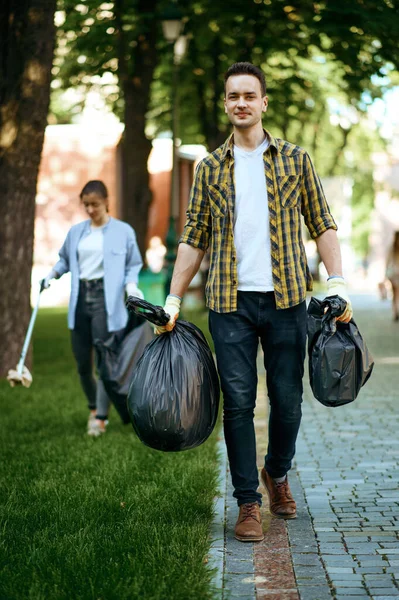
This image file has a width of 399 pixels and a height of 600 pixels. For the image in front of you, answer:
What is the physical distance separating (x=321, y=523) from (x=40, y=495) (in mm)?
1537

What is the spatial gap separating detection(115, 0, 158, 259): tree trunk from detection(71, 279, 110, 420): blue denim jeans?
8.12m

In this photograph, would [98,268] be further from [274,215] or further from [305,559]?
[305,559]

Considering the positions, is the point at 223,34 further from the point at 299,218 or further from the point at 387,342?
the point at 299,218

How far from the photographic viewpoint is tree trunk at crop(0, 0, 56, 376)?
36.4 feet

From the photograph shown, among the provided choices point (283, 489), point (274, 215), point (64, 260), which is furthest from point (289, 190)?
point (64, 260)

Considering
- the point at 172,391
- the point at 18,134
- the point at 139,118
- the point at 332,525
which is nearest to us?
the point at 172,391

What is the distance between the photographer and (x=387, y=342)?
53.4 ft

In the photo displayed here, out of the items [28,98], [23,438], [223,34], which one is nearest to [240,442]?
[23,438]

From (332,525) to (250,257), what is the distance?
1359 mm

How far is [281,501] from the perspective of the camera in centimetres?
548

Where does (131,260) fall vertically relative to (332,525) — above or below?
above

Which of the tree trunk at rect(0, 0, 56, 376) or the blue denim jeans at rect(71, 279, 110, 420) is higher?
the tree trunk at rect(0, 0, 56, 376)

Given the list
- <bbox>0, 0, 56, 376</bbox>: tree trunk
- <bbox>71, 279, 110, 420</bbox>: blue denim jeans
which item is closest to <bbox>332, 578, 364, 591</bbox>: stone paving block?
<bbox>71, 279, 110, 420</bbox>: blue denim jeans

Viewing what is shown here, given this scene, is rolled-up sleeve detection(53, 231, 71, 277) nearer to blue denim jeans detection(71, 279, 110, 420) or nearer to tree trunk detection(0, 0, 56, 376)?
blue denim jeans detection(71, 279, 110, 420)
